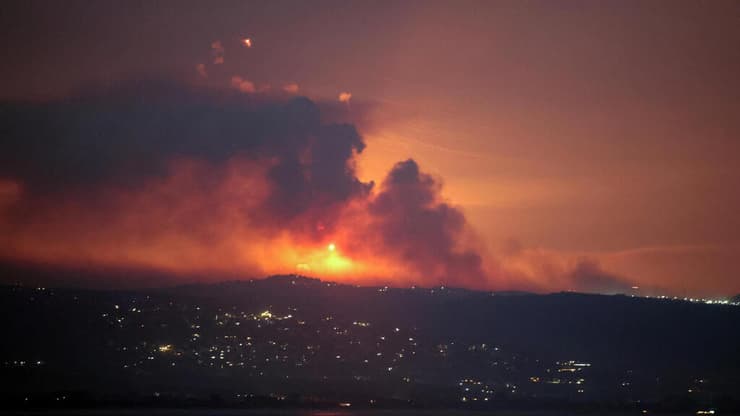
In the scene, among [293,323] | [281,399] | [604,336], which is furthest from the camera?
[604,336]

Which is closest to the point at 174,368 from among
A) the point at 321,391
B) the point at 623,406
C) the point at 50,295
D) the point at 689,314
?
the point at 321,391

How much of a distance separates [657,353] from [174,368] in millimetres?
68969

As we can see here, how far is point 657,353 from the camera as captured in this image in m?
123

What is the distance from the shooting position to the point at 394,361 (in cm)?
10650

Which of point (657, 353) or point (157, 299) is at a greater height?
point (157, 299)

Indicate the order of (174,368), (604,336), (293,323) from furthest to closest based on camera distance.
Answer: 1. (604,336)
2. (293,323)
3. (174,368)

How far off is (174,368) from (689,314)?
276ft

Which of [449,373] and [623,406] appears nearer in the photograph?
[623,406]

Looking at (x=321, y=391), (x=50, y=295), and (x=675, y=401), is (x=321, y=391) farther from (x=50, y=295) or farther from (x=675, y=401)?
(x=50, y=295)

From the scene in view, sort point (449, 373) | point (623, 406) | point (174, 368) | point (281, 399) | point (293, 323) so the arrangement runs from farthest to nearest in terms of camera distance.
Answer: point (293, 323)
point (449, 373)
point (174, 368)
point (623, 406)
point (281, 399)

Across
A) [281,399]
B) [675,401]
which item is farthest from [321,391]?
[675,401]

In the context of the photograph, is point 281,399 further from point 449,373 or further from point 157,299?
point 157,299

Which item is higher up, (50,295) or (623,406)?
(50,295)

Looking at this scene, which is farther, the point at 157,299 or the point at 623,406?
the point at 157,299
